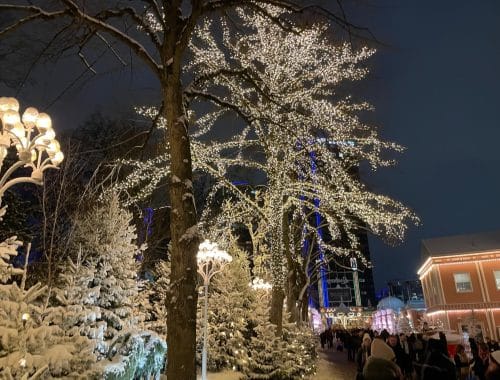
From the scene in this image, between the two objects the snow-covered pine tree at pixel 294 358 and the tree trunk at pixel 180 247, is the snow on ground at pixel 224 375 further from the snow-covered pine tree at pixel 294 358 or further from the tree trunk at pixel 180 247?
the tree trunk at pixel 180 247

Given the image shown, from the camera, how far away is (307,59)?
452 inches

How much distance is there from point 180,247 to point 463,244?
27714 millimetres

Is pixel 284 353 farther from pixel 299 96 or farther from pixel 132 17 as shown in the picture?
pixel 132 17

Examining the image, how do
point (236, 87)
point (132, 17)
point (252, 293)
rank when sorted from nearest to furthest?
point (132, 17) → point (236, 87) → point (252, 293)

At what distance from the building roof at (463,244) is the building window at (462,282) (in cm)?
159

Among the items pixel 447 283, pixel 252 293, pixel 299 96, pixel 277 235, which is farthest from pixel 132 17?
pixel 447 283

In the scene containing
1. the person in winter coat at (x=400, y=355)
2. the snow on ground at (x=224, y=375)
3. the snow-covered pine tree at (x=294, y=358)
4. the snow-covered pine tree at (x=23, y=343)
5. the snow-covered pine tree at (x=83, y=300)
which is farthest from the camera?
the snow on ground at (x=224, y=375)

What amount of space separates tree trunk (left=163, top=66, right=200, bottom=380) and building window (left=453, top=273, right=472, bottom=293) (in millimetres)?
26252

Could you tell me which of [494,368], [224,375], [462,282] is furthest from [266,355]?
[462,282]

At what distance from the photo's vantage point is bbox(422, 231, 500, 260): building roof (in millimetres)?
25881

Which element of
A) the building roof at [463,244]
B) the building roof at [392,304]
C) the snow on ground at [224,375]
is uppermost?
the building roof at [463,244]

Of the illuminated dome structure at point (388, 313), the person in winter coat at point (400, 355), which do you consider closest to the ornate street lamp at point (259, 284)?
the person in winter coat at point (400, 355)

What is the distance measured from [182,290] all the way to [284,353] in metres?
8.86

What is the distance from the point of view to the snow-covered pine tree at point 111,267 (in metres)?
10.4
